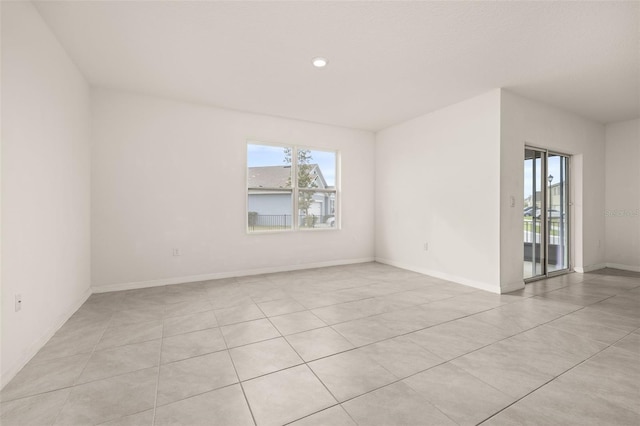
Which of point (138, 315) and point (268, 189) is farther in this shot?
point (268, 189)

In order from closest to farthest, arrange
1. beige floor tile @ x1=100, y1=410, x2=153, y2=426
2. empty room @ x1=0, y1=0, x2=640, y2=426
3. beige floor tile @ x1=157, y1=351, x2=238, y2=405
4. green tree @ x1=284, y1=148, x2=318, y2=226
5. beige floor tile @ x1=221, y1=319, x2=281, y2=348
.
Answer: beige floor tile @ x1=100, y1=410, x2=153, y2=426, beige floor tile @ x1=157, y1=351, x2=238, y2=405, empty room @ x1=0, y1=0, x2=640, y2=426, beige floor tile @ x1=221, y1=319, x2=281, y2=348, green tree @ x1=284, y1=148, x2=318, y2=226

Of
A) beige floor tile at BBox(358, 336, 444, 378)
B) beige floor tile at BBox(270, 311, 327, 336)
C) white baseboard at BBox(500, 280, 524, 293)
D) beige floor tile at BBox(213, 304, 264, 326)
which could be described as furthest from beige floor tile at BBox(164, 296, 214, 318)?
white baseboard at BBox(500, 280, 524, 293)

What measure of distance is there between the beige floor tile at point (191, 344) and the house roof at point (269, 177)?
2755 millimetres

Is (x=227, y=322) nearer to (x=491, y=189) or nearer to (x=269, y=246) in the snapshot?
(x=269, y=246)

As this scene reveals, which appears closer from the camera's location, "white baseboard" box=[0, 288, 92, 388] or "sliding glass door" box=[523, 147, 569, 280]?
"white baseboard" box=[0, 288, 92, 388]

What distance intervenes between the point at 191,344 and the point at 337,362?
122cm

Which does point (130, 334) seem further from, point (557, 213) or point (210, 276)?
point (557, 213)

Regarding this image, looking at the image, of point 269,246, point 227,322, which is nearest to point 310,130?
point 269,246

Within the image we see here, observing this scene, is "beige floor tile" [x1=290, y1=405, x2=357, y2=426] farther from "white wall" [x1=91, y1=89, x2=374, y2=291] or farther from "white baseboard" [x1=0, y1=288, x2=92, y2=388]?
"white wall" [x1=91, y1=89, x2=374, y2=291]

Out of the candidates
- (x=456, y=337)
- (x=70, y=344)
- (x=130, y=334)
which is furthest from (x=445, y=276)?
(x=70, y=344)

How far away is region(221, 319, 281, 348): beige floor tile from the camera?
7.86 feet

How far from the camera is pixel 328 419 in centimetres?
149

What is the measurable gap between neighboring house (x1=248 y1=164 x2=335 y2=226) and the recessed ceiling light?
2.20 meters

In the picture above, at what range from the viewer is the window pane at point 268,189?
481cm
